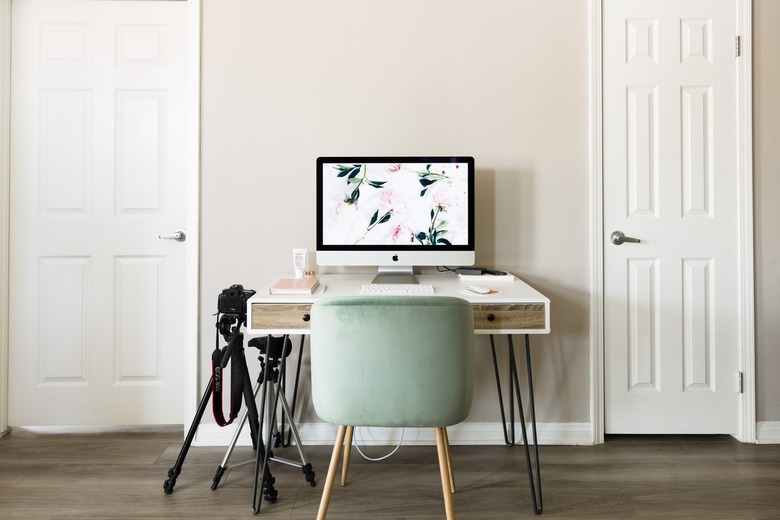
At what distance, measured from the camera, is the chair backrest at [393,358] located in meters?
1.44

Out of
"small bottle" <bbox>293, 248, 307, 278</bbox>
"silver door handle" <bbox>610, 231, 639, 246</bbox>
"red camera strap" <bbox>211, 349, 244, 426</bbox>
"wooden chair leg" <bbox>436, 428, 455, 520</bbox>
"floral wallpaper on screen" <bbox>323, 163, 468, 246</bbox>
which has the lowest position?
"wooden chair leg" <bbox>436, 428, 455, 520</bbox>

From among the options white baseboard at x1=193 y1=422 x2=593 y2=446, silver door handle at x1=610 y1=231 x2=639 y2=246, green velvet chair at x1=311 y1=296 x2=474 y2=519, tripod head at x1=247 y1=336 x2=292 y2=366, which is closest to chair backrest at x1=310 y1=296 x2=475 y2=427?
green velvet chair at x1=311 y1=296 x2=474 y2=519

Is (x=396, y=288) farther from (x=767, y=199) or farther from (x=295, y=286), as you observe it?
(x=767, y=199)

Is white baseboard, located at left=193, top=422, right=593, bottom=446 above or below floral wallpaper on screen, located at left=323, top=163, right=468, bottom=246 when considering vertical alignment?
below

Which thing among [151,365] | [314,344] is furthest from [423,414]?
[151,365]

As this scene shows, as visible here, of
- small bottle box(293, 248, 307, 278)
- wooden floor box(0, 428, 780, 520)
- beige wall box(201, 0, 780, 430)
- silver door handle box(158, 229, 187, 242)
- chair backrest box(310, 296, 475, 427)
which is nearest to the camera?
chair backrest box(310, 296, 475, 427)

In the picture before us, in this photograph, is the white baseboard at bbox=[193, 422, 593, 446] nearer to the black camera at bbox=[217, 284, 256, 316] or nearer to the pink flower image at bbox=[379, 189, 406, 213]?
the black camera at bbox=[217, 284, 256, 316]

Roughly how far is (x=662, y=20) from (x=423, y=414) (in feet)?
6.64

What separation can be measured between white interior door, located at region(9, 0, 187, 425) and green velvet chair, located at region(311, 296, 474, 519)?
50.9 inches

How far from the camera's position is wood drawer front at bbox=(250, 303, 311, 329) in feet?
5.91

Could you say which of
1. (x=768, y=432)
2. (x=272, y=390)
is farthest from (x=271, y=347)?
(x=768, y=432)

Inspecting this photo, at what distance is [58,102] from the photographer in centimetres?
243

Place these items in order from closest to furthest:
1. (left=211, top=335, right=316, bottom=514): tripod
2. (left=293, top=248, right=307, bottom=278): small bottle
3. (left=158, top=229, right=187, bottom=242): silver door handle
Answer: (left=211, top=335, right=316, bottom=514): tripod
(left=293, top=248, right=307, bottom=278): small bottle
(left=158, top=229, right=187, bottom=242): silver door handle

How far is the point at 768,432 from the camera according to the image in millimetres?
2361
